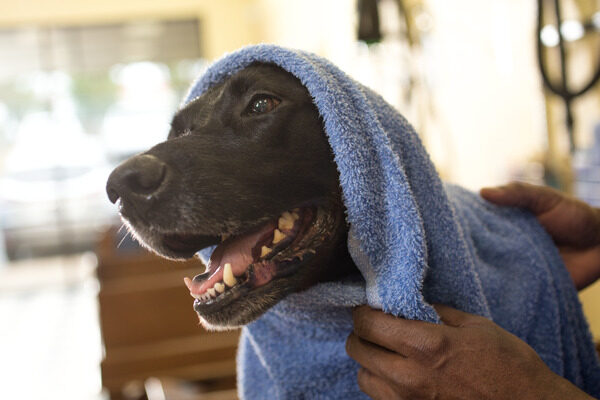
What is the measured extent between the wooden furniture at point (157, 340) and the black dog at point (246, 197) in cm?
97

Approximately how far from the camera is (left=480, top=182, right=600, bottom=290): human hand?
103 cm

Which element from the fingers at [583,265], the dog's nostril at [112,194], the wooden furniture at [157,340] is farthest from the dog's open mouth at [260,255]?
the wooden furniture at [157,340]

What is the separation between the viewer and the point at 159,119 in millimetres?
6777

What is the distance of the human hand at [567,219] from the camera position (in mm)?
1026

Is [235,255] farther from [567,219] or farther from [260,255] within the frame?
[567,219]

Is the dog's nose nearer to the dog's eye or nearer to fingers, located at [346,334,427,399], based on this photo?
the dog's eye

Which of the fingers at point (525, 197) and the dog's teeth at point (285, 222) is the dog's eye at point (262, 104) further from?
the fingers at point (525, 197)

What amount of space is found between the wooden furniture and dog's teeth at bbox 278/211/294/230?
103 centimetres

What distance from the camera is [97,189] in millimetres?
6770

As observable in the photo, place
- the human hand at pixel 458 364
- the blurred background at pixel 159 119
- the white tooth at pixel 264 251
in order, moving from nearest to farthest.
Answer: the human hand at pixel 458 364 < the white tooth at pixel 264 251 < the blurred background at pixel 159 119

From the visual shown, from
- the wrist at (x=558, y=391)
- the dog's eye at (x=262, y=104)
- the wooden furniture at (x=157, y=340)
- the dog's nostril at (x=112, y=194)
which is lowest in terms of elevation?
the wooden furniture at (x=157, y=340)

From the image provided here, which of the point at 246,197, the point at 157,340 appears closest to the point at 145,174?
the point at 246,197

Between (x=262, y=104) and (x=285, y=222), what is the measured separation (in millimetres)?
189

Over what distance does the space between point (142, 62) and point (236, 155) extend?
6.41 meters
